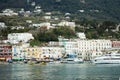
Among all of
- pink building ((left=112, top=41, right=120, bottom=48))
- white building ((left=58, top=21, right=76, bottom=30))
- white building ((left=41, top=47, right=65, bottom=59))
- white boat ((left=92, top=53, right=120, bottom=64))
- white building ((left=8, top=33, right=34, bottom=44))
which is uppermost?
white building ((left=58, top=21, right=76, bottom=30))

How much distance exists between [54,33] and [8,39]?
11.9 meters

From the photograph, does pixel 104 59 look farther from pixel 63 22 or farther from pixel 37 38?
pixel 63 22

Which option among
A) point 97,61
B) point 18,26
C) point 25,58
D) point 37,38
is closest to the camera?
point 97,61

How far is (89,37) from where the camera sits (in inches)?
7151

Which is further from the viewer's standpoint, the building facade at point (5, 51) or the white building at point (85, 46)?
the white building at point (85, 46)

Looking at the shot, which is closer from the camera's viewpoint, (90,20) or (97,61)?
(97,61)

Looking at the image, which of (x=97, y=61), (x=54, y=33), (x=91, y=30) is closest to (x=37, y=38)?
(x=54, y=33)

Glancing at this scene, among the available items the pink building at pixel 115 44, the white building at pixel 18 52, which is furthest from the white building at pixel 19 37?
the pink building at pixel 115 44

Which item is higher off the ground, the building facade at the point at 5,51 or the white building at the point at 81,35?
the white building at the point at 81,35

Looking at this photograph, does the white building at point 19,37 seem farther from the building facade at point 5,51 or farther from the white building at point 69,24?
the white building at point 69,24

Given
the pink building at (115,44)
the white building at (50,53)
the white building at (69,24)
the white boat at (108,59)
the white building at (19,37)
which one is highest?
the white building at (69,24)

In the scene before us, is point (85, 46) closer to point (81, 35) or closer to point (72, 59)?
point (81, 35)

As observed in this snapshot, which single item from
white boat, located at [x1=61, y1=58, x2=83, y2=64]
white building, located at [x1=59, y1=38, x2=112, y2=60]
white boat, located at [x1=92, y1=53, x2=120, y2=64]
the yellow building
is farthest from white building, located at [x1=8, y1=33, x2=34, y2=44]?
white boat, located at [x1=92, y1=53, x2=120, y2=64]

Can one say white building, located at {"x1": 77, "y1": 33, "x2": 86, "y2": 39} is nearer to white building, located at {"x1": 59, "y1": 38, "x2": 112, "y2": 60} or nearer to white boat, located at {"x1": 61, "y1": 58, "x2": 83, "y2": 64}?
white building, located at {"x1": 59, "y1": 38, "x2": 112, "y2": 60}
